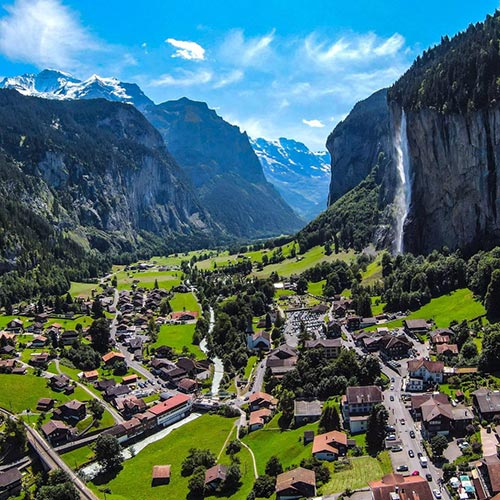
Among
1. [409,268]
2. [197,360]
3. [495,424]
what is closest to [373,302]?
[409,268]

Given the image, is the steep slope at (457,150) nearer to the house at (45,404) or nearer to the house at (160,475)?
the house at (160,475)

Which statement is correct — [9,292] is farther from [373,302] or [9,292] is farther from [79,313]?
[373,302]

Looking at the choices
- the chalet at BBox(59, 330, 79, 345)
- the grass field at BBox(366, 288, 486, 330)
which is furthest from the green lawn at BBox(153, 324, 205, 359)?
the grass field at BBox(366, 288, 486, 330)

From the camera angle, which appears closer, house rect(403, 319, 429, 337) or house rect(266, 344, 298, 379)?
house rect(266, 344, 298, 379)

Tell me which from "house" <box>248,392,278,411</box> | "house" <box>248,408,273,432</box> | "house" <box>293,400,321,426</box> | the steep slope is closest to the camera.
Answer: "house" <box>293,400,321,426</box>

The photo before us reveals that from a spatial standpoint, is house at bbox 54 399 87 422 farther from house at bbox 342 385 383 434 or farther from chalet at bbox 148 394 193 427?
house at bbox 342 385 383 434

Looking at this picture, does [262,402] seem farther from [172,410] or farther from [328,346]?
[328,346]

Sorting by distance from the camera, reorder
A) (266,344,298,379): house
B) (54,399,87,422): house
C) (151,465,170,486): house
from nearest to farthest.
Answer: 1. (151,465,170,486): house
2. (54,399,87,422): house
3. (266,344,298,379): house

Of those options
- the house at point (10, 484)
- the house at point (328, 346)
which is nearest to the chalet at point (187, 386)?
the house at point (328, 346)
